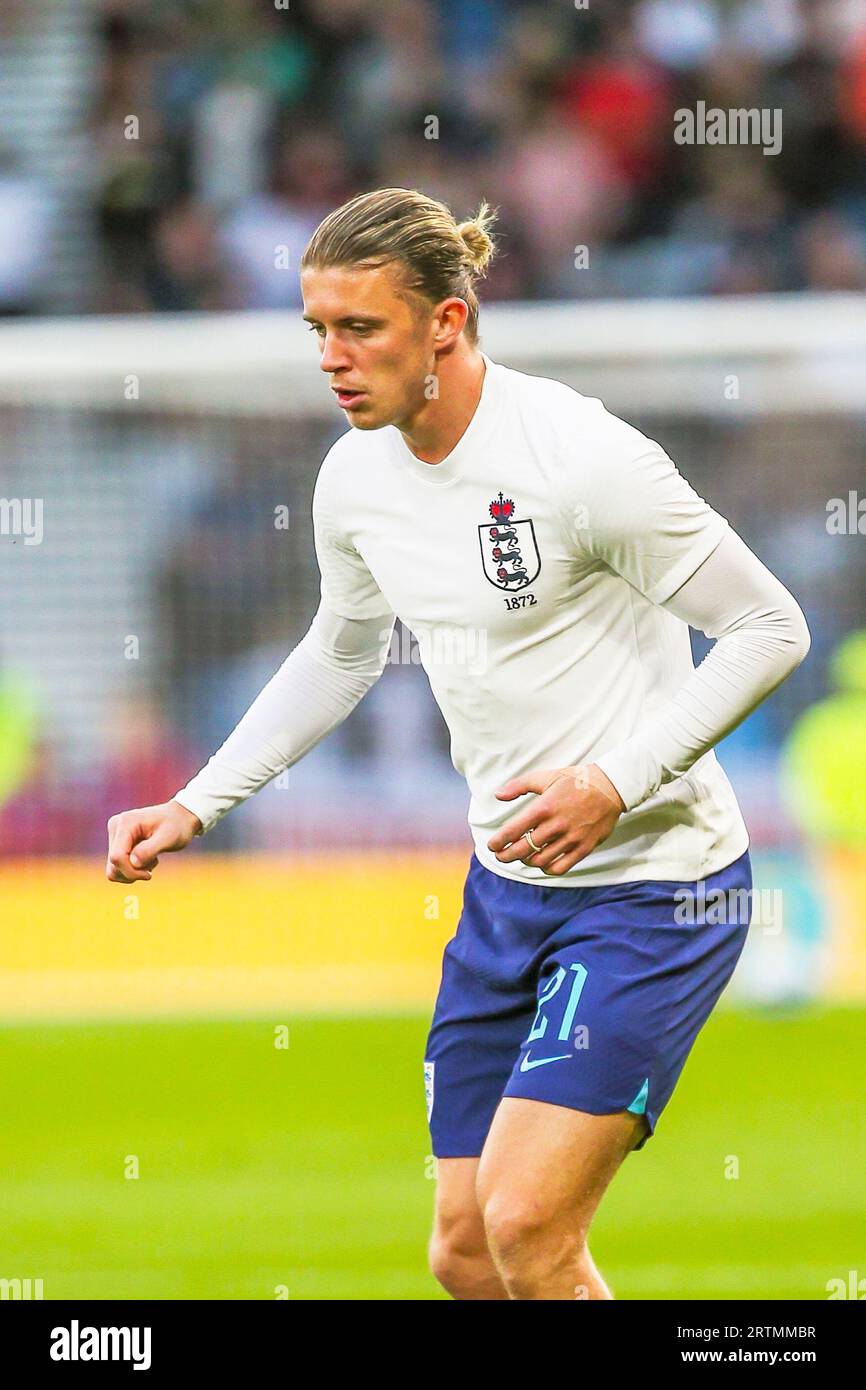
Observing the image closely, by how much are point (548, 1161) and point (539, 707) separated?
70cm

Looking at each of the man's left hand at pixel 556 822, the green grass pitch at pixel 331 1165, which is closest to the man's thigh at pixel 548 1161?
the man's left hand at pixel 556 822

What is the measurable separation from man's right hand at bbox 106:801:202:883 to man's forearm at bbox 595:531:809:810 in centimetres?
77

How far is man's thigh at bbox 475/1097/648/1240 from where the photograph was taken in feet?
9.58

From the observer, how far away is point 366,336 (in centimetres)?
307

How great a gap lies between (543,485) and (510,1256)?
1.14 meters

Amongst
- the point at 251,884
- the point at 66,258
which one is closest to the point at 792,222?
the point at 66,258

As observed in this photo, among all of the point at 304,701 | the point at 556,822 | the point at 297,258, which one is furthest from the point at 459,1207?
the point at 297,258

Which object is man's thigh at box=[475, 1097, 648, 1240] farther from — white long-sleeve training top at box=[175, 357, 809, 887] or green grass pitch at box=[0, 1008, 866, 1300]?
green grass pitch at box=[0, 1008, 866, 1300]

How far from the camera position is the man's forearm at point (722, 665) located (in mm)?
2979

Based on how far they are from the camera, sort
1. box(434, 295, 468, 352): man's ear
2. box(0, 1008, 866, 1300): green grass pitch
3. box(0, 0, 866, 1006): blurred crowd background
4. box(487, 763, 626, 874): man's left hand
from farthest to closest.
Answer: box(0, 0, 866, 1006): blurred crowd background
box(0, 1008, 866, 1300): green grass pitch
box(434, 295, 468, 352): man's ear
box(487, 763, 626, 874): man's left hand

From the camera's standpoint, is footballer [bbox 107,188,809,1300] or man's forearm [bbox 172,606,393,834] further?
man's forearm [bbox 172,606,393,834]

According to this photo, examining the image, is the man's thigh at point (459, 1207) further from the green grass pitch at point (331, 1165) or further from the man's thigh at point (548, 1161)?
the green grass pitch at point (331, 1165)

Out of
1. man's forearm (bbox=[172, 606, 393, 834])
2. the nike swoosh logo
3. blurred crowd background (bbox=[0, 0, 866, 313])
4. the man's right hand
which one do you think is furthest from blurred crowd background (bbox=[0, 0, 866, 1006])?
the nike swoosh logo

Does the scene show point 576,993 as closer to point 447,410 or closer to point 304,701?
point 304,701
